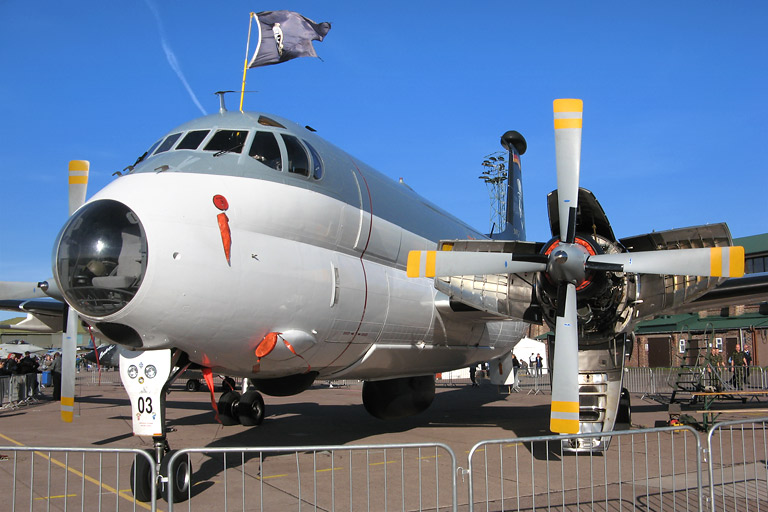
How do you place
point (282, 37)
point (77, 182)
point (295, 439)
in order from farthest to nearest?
point (295, 439), point (282, 37), point (77, 182)

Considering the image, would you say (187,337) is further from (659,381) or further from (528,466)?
(659,381)

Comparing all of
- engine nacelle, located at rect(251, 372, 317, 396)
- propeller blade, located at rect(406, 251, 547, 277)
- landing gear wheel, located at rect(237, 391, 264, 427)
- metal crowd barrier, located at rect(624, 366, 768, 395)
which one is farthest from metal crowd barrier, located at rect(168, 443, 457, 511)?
metal crowd barrier, located at rect(624, 366, 768, 395)

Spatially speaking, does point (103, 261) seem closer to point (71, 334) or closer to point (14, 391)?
point (71, 334)

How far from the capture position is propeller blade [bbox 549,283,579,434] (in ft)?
28.6

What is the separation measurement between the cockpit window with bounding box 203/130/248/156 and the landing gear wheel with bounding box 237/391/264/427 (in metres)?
6.60

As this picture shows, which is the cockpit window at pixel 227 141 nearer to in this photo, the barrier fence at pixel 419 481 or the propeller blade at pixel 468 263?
the propeller blade at pixel 468 263

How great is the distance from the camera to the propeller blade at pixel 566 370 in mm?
8727

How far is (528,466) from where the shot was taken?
30.4 ft

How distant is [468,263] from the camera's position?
9.78 metres

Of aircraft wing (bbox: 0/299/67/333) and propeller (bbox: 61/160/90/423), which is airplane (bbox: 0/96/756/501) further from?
aircraft wing (bbox: 0/299/67/333)

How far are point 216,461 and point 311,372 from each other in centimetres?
187

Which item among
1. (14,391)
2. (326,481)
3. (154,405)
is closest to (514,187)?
(326,481)

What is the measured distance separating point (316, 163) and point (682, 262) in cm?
535

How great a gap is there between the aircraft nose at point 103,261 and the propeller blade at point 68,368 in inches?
112
